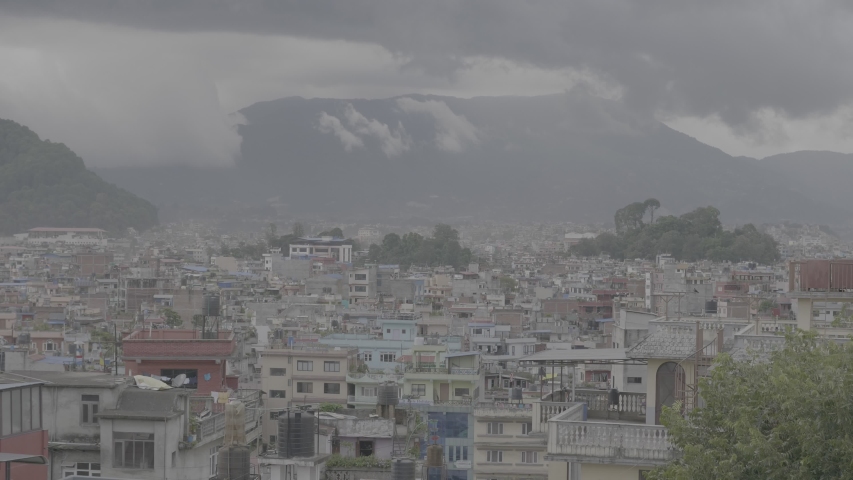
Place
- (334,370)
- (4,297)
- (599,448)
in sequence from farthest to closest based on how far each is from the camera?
(4,297)
(334,370)
(599,448)

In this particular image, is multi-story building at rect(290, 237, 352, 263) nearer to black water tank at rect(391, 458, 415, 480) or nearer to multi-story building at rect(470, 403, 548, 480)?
multi-story building at rect(470, 403, 548, 480)

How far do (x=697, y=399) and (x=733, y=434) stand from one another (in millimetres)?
1004

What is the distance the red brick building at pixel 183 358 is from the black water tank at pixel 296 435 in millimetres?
7047

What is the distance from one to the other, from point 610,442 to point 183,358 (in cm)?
1104

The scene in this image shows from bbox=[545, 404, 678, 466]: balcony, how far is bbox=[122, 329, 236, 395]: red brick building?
10642 mm

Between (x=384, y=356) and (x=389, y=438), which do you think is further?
(x=384, y=356)

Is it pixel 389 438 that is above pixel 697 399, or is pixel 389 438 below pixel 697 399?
below

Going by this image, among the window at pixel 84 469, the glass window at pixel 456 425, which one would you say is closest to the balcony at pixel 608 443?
the window at pixel 84 469

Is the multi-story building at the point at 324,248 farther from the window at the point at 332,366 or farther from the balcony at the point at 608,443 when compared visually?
the balcony at the point at 608,443

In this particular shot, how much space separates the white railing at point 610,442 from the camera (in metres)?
9.12

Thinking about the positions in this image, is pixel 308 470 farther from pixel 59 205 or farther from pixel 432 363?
pixel 59 205

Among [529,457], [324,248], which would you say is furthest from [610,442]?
[324,248]

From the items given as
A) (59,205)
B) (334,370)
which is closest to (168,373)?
(334,370)

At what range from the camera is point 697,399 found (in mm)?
9258
